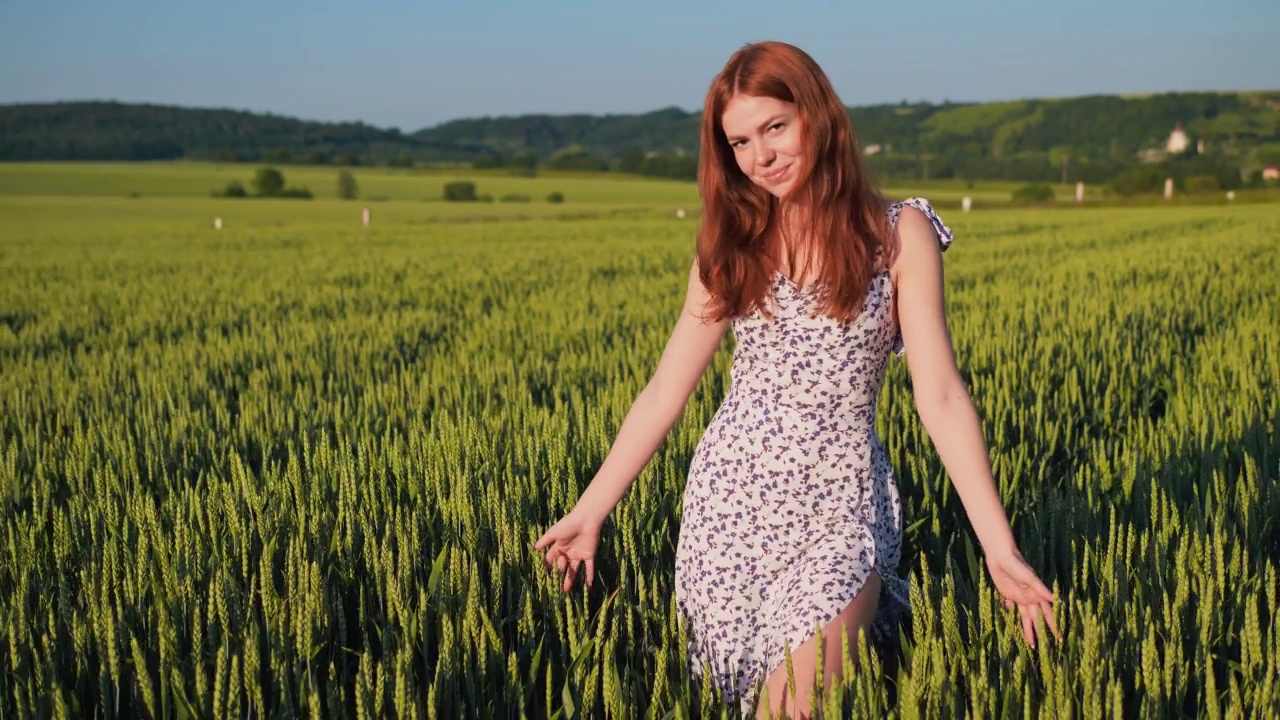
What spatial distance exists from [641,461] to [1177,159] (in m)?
81.3

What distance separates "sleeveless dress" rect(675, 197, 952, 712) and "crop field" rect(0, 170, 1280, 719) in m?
0.11

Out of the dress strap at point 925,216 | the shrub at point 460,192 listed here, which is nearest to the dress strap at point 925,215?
the dress strap at point 925,216

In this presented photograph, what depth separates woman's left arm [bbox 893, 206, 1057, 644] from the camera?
186cm

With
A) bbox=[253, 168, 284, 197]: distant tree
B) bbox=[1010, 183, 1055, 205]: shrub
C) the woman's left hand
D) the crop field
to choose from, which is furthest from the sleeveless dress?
bbox=[253, 168, 284, 197]: distant tree

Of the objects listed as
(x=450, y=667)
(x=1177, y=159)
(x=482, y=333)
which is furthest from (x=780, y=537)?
(x=1177, y=159)

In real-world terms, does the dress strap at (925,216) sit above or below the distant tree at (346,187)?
below

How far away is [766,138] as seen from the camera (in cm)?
200

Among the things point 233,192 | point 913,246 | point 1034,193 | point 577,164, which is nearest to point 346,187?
point 233,192

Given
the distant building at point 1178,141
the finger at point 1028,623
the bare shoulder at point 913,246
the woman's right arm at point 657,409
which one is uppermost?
the distant building at point 1178,141

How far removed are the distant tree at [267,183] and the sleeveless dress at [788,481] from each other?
51589 millimetres

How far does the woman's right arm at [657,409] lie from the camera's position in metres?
2.13

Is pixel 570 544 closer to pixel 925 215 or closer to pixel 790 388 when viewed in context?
pixel 790 388

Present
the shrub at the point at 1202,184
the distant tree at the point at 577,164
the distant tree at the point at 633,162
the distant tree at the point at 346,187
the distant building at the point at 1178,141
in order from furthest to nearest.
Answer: the distant building at the point at 1178,141 → the distant tree at the point at 577,164 → the distant tree at the point at 633,162 → the distant tree at the point at 346,187 → the shrub at the point at 1202,184

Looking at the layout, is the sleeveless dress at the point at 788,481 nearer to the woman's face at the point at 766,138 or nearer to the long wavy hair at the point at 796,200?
the long wavy hair at the point at 796,200
